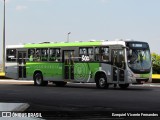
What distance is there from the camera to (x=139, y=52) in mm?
28219

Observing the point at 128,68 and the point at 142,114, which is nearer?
the point at 142,114

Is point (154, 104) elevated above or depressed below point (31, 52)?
below

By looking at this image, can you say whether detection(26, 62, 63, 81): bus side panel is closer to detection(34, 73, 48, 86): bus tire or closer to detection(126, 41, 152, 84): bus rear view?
detection(34, 73, 48, 86): bus tire

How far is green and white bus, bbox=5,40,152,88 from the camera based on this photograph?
27.8 metres

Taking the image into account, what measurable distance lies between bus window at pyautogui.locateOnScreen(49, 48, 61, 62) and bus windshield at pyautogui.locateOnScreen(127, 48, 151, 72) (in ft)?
17.6

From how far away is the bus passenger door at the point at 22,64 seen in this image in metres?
33.7

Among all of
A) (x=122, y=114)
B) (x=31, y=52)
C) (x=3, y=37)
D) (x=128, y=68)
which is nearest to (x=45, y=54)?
(x=31, y=52)

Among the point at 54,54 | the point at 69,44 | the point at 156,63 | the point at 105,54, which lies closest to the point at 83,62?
the point at 69,44

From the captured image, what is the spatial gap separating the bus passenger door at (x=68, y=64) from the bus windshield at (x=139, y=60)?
4.19 meters

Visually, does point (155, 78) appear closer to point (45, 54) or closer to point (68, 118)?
point (45, 54)

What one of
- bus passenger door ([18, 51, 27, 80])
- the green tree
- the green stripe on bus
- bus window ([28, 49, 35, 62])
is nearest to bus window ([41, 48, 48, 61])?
the green stripe on bus

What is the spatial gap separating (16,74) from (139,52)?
9.90 meters

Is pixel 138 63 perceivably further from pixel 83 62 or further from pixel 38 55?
pixel 38 55

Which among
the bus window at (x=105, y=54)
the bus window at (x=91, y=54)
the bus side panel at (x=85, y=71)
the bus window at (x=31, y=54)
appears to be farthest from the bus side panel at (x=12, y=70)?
the bus window at (x=105, y=54)
